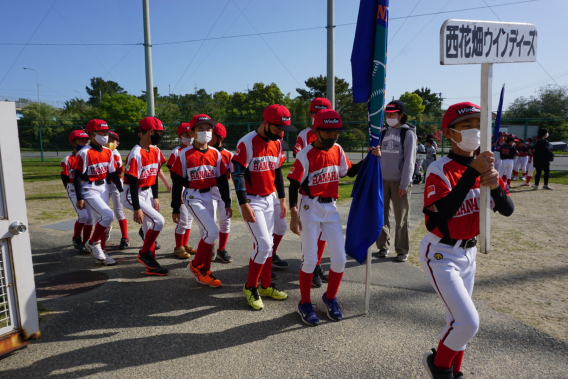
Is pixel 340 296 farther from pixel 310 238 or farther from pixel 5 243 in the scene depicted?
pixel 5 243

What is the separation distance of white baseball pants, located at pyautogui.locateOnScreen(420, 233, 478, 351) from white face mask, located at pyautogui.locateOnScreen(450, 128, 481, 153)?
0.70m

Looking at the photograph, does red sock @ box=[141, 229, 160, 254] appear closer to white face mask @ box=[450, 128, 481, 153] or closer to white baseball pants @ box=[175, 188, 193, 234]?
white baseball pants @ box=[175, 188, 193, 234]

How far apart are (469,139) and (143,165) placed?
4.83m

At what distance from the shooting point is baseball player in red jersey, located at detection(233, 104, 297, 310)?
4266 millimetres

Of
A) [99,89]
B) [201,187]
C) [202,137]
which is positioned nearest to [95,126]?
[202,137]

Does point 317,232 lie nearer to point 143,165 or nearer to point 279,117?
point 279,117

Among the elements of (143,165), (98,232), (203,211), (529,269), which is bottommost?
(529,269)

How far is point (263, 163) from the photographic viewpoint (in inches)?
176

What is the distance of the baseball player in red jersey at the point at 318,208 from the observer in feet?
13.1

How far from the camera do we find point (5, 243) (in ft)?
10.9

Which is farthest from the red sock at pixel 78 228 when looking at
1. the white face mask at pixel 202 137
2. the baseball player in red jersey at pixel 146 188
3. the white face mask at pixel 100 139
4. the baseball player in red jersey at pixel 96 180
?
the white face mask at pixel 202 137

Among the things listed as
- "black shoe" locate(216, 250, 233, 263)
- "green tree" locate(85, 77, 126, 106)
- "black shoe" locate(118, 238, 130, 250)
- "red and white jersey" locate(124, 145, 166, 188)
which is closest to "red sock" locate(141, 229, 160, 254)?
"red and white jersey" locate(124, 145, 166, 188)

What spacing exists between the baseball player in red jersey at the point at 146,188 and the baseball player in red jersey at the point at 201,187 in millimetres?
728

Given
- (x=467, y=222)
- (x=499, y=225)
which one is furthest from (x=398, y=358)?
(x=499, y=225)
